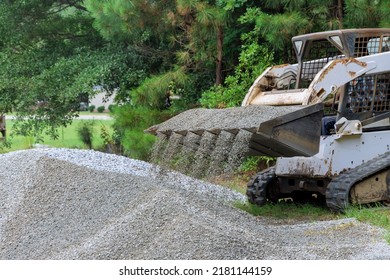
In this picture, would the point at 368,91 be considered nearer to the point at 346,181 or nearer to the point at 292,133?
the point at 346,181

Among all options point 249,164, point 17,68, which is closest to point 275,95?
point 249,164

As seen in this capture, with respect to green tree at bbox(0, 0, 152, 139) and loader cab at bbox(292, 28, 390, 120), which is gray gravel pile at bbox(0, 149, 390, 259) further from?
green tree at bbox(0, 0, 152, 139)

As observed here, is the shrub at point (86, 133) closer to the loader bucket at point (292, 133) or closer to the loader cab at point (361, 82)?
the loader cab at point (361, 82)

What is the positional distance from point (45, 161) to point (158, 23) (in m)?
5.86

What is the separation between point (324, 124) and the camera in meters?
9.20

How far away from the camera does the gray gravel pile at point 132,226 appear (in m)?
6.57

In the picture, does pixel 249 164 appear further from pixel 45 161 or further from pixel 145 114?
pixel 45 161

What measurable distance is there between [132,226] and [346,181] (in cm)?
252

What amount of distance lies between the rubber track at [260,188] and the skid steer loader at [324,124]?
11mm

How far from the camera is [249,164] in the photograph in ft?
42.1

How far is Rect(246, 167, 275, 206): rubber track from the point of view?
32.4 ft

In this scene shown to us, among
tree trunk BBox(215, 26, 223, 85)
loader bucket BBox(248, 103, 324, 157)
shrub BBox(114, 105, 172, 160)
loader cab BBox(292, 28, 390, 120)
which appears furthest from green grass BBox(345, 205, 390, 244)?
tree trunk BBox(215, 26, 223, 85)

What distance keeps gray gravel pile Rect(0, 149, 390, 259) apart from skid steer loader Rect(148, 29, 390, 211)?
2.25 feet

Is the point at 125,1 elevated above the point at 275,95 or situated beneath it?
elevated above
